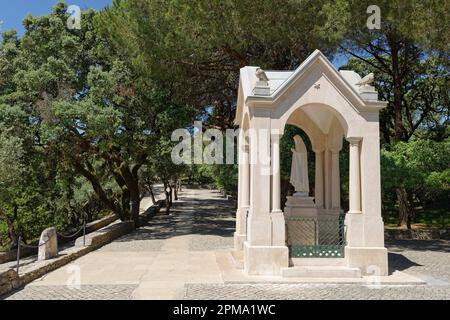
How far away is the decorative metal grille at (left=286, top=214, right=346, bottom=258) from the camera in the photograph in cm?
1039

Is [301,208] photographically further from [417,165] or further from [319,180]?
[417,165]

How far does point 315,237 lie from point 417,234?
10451 mm

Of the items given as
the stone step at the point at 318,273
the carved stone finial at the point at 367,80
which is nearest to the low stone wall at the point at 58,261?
the stone step at the point at 318,273

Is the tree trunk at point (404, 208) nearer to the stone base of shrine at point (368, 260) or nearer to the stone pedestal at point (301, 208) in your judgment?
the stone pedestal at point (301, 208)

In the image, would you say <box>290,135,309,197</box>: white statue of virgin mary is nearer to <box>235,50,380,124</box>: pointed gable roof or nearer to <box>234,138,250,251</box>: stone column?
<box>234,138,250,251</box>: stone column

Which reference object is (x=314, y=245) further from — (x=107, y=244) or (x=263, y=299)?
(x=107, y=244)

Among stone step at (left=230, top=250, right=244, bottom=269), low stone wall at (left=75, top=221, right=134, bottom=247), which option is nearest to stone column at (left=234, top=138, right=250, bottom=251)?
Result: stone step at (left=230, top=250, right=244, bottom=269)

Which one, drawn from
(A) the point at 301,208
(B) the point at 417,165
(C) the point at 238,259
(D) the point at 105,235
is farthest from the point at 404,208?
(D) the point at 105,235

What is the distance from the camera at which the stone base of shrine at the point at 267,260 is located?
9.84m

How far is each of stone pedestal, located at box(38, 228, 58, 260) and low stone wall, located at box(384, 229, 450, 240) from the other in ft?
44.2

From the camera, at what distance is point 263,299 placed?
794cm

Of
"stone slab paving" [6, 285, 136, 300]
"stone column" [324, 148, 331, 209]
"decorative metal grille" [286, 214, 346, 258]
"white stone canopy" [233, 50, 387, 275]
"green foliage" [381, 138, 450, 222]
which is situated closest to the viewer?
"stone slab paving" [6, 285, 136, 300]

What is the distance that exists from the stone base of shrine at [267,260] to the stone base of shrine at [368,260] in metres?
1.56

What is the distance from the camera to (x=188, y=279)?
378 inches
